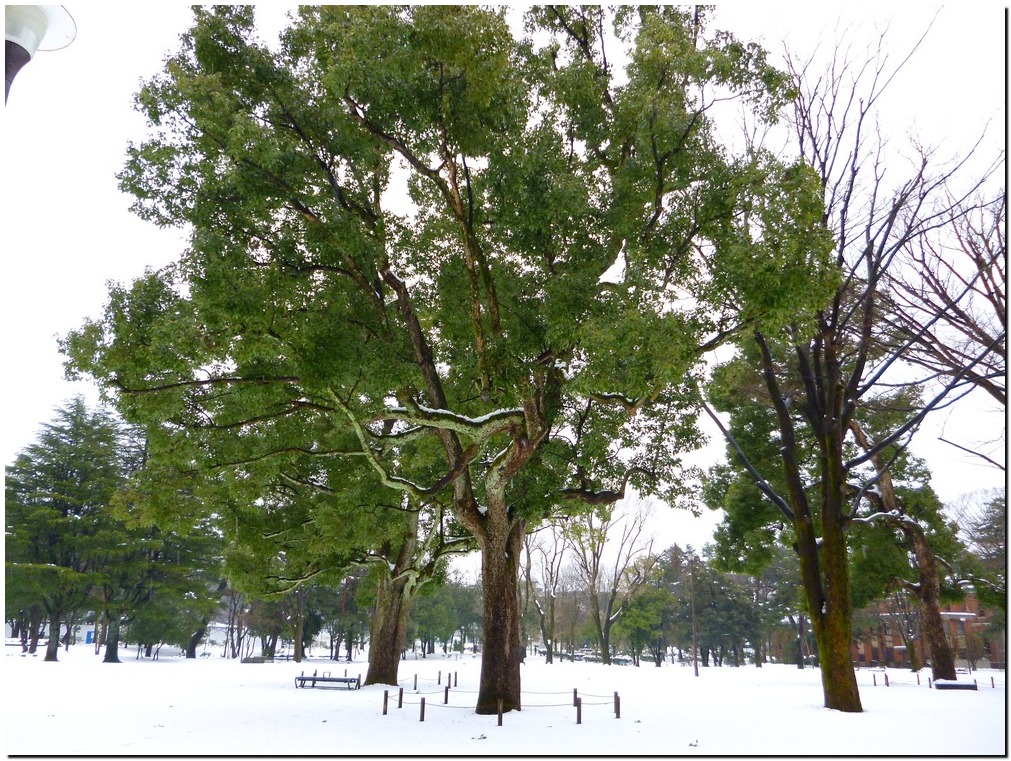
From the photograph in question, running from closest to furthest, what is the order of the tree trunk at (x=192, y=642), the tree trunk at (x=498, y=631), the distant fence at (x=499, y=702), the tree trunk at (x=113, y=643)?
the distant fence at (x=499, y=702) → the tree trunk at (x=498, y=631) → the tree trunk at (x=113, y=643) → the tree trunk at (x=192, y=642)

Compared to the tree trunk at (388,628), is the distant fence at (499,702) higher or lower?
lower

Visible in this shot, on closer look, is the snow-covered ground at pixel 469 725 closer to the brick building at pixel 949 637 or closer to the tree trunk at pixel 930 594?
the tree trunk at pixel 930 594

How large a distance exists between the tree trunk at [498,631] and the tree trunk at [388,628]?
22.1 feet

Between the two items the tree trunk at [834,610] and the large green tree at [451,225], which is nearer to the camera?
the large green tree at [451,225]

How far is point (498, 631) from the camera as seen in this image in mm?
11938

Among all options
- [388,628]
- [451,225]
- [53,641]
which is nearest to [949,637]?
[388,628]

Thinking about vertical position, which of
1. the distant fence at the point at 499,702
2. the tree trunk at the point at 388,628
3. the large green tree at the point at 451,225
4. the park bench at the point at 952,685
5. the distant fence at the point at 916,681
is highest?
the large green tree at the point at 451,225

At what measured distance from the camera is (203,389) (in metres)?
11.5

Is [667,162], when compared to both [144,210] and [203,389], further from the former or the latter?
[203,389]

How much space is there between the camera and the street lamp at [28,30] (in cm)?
204

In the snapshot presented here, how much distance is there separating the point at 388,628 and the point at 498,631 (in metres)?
7.89

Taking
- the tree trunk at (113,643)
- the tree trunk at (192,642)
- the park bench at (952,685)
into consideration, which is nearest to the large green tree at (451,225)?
the park bench at (952,685)

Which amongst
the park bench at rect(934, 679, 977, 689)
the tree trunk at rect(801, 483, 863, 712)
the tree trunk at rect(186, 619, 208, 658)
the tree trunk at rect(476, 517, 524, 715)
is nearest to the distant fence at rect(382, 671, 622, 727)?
the tree trunk at rect(476, 517, 524, 715)

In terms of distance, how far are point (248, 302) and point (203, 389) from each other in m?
3.63
